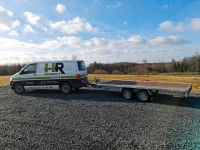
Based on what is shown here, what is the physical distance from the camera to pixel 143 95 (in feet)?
38.3

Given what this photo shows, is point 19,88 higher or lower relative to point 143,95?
higher

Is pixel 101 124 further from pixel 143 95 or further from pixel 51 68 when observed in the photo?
pixel 51 68

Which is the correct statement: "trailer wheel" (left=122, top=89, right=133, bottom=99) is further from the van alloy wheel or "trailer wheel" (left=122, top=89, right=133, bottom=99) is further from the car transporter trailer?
the van alloy wheel

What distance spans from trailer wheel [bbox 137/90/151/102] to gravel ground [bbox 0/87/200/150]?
0.48m

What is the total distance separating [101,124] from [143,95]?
4444mm

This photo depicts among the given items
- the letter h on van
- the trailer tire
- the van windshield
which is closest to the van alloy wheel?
the trailer tire

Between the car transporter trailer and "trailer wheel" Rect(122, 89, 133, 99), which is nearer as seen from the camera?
the car transporter trailer

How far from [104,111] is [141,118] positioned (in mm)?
1777

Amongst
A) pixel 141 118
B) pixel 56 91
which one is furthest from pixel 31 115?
pixel 56 91

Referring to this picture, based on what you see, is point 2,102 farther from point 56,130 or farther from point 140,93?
point 140,93

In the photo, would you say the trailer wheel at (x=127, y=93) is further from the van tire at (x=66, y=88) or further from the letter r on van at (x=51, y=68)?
the letter r on van at (x=51, y=68)

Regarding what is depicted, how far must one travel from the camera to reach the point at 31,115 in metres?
9.33

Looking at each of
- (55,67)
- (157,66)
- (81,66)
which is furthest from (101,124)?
(157,66)

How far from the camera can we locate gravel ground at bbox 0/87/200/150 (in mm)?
6152
